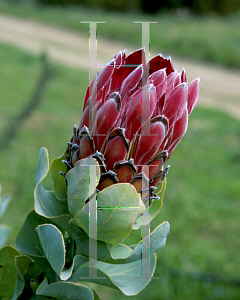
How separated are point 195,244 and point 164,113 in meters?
2.30

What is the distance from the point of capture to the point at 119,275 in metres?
0.52

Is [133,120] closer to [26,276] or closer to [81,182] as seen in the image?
[81,182]

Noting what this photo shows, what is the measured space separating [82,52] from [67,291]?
7.37m

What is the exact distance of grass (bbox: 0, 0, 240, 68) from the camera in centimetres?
753

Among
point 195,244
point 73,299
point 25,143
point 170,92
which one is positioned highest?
point 170,92

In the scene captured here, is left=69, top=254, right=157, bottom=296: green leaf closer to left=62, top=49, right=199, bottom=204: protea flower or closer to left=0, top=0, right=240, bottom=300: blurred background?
left=62, top=49, right=199, bottom=204: protea flower

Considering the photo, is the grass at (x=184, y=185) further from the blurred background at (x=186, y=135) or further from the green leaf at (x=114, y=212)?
the green leaf at (x=114, y=212)

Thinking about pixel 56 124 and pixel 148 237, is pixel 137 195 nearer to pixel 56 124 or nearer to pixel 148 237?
pixel 148 237

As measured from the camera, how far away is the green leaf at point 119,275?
18.7 inches

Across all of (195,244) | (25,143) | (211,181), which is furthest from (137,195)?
(25,143)

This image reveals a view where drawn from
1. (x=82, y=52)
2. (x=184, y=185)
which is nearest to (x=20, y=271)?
(x=184, y=185)

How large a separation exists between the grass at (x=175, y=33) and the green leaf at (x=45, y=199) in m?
6.44

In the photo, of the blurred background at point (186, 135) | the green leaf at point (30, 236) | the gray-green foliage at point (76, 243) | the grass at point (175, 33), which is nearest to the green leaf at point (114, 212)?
the gray-green foliage at point (76, 243)

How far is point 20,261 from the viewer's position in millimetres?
533
